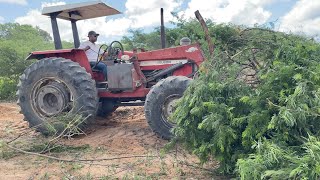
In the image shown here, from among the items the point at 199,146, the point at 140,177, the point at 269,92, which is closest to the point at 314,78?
the point at 269,92

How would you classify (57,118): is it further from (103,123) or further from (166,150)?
(166,150)

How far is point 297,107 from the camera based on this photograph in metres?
3.61

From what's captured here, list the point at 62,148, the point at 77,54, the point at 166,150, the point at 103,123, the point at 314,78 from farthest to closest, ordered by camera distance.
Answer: the point at 103,123 < the point at 77,54 < the point at 62,148 < the point at 166,150 < the point at 314,78

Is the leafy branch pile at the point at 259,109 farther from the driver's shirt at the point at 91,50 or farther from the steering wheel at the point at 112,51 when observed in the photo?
the driver's shirt at the point at 91,50

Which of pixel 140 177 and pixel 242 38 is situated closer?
pixel 140 177

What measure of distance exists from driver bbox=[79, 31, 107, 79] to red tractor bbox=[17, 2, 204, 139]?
0.12 meters

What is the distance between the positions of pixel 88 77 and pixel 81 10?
142 centimetres

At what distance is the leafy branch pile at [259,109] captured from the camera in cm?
336

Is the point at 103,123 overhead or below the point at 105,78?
below

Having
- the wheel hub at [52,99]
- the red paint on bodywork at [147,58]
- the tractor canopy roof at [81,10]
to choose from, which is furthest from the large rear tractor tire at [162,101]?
the tractor canopy roof at [81,10]

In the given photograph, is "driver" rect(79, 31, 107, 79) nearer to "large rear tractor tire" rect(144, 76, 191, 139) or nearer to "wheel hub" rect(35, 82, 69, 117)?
"wheel hub" rect(35, 82, 69, 117)

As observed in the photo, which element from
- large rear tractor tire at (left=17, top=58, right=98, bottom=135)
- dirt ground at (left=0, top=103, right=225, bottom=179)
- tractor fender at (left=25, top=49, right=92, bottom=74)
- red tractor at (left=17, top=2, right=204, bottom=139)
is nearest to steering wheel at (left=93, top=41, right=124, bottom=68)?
red tractor at (left=17, top=2, right=204, bottom=139)

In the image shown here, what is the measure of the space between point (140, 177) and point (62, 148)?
1849 mm

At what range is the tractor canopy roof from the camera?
22.2ft
